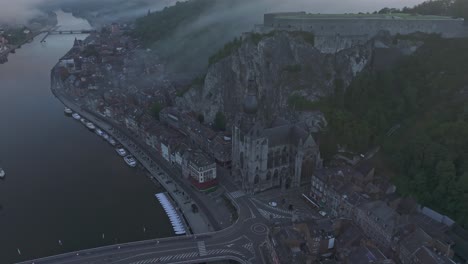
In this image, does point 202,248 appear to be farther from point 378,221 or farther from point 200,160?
point 378,221

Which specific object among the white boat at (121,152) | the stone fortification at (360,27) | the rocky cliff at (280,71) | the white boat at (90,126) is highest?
the stone fortification at (360,27)

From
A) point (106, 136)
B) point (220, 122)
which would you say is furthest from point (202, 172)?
point (106, 136)

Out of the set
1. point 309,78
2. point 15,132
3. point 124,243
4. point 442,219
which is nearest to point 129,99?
→ point 15,132

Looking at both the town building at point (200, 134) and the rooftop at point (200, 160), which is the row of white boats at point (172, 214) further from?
the town building at point (200, 134)

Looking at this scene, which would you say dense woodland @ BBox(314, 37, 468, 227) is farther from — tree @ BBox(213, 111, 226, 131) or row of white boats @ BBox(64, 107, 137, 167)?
row of white boats @ BBox(64, 107, 137, 167)

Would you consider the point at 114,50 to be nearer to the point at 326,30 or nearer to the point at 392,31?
the point at 326,30

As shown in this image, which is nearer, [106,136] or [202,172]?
[202,172]

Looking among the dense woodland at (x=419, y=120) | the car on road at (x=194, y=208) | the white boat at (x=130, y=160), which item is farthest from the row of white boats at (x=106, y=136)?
the dense woodland at (x=419, y=120)
